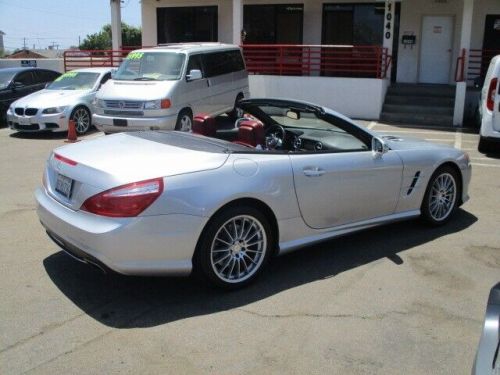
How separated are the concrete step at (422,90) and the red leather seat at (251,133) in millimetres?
12193

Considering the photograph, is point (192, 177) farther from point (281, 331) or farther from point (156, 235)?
point (281, 331)

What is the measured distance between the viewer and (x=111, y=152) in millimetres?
4344

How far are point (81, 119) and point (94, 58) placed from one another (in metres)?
8.73

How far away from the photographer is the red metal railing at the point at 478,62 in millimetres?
16109

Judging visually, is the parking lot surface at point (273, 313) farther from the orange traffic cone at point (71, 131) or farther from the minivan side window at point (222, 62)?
the minivan side window at point (222, 62)

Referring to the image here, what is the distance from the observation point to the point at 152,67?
38.4 feet

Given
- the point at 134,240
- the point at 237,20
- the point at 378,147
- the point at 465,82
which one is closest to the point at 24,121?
the point at 237,20

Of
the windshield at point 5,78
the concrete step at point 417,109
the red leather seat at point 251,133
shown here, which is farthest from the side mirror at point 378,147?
the windshield at point 5,78

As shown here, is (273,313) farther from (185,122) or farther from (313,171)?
(185,122)

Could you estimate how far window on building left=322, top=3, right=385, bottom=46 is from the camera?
721 inches

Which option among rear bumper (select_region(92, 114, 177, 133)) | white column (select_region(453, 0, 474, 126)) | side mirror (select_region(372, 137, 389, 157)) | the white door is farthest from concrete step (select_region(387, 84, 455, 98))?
side mirror (select_region(372, 137, 389, 157))

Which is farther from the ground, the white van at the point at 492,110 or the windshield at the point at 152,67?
the windshield at the point at 152,67

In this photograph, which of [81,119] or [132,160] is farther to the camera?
[81,119]

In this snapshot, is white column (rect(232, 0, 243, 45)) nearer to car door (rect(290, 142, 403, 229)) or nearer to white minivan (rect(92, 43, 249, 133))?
white minivan (rect(92, 43, 249, 133))
